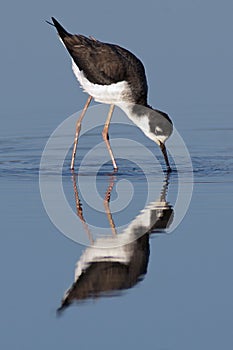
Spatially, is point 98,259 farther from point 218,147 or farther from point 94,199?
point 218,147

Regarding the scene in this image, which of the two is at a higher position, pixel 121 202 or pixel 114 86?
pixel 114 86

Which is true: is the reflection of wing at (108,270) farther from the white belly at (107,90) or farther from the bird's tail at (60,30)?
the bird's tail at (60,30)

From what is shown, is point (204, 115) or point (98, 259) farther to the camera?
point (204, 115)

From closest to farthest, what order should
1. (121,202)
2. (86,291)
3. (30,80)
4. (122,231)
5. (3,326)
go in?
(3,326) < (86,291) < (122,231) < (121,202) < (30,80)

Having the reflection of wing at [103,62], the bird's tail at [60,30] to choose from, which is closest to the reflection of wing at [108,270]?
the reflection of wing at [103,62]

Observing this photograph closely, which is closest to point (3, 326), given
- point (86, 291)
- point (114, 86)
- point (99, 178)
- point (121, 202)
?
point (86, 291)

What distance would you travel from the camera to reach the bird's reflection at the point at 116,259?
7.72 metres

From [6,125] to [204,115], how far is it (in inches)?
110

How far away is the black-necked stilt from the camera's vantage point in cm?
1214

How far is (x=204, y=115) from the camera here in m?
14.8

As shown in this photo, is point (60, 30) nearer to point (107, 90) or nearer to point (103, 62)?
point (103, 62)

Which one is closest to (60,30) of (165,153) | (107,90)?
(107,90)

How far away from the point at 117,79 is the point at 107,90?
210mm

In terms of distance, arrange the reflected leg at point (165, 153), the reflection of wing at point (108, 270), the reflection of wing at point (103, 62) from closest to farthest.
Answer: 1. the reflection of wing at point (108, 270)
2. the reflected leg at point (165, 153)
3. the reflection of wing at point (103, 62)
